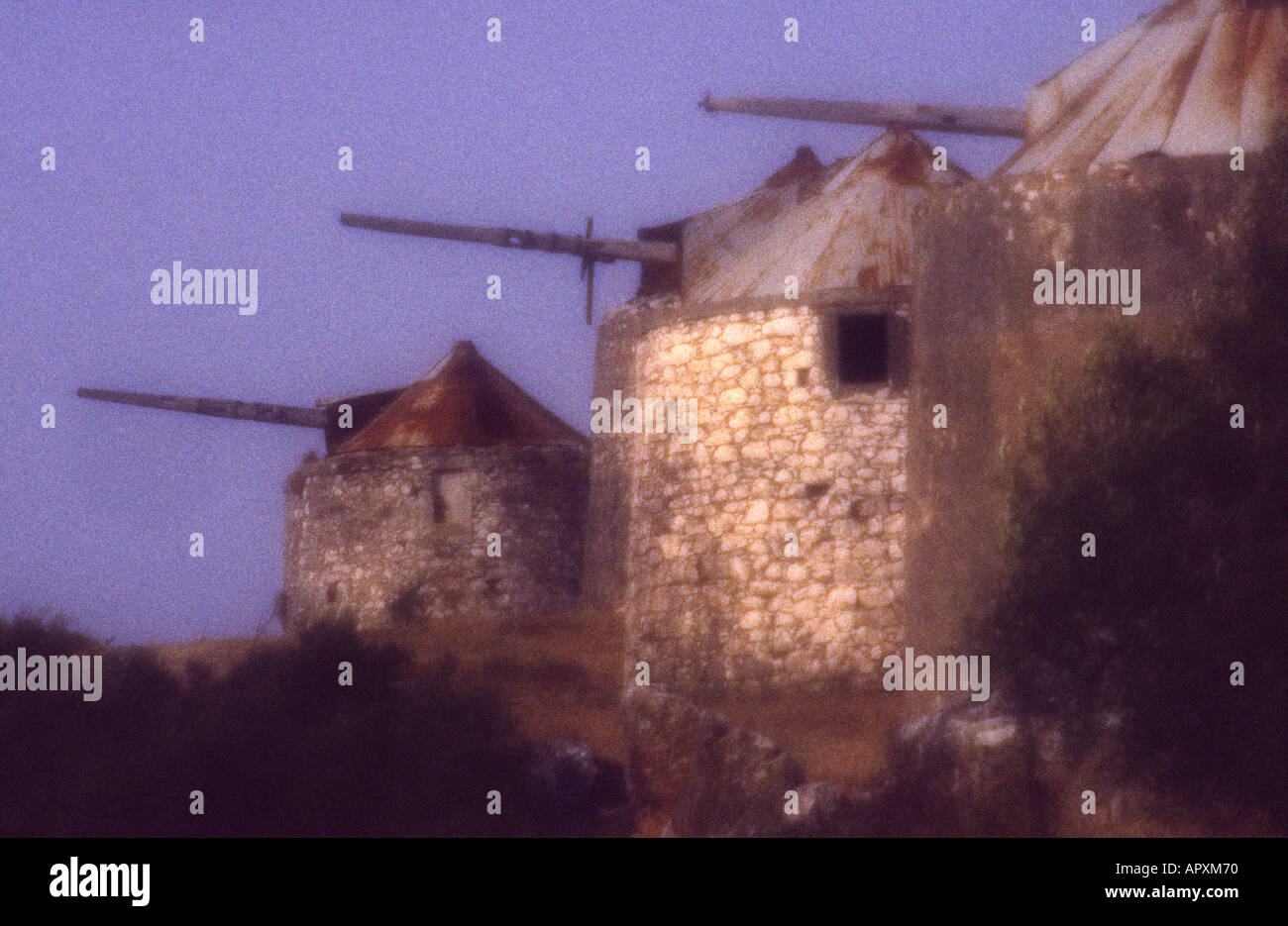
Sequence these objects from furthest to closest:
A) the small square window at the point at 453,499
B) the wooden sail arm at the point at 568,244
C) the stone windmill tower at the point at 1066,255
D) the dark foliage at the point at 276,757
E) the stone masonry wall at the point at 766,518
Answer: the small square window at the point at 453,499
the wooden sail arm at the point at 568,244
the stone masonry wall at the point at 766,518
the dark foliage at the point at 276,757
the stone windmill tower at the point at 1066,255

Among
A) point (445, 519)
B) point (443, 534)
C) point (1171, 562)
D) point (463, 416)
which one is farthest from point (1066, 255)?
point (463, 416)

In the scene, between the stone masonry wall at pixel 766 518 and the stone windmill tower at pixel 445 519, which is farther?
the stone windmill tower at pixel 445 519

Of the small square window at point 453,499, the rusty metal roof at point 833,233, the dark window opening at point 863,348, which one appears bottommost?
the small square window at point 453,499

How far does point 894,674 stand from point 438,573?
515 inches

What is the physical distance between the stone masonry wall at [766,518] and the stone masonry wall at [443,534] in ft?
31.1

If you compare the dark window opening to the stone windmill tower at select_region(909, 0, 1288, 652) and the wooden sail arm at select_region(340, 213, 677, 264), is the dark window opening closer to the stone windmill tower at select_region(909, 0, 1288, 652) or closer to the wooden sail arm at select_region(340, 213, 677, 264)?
the stone windmill tower at select_region(909, 0, 1288, 652)

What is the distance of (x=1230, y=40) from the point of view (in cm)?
2228

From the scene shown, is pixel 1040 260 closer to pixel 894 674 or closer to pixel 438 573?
pixel 894 674

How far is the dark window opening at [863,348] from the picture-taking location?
24.2m

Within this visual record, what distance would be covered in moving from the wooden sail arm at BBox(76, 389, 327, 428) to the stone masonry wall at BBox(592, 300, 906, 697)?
1578 centimetres

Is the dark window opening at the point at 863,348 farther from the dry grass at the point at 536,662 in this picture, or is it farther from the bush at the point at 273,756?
the bush at the point at 273,756

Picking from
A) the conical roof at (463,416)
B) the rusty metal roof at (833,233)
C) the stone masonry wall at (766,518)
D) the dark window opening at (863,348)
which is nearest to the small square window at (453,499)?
the conical roof at (463,416)

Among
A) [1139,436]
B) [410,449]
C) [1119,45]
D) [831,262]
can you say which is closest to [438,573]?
[410,449]
